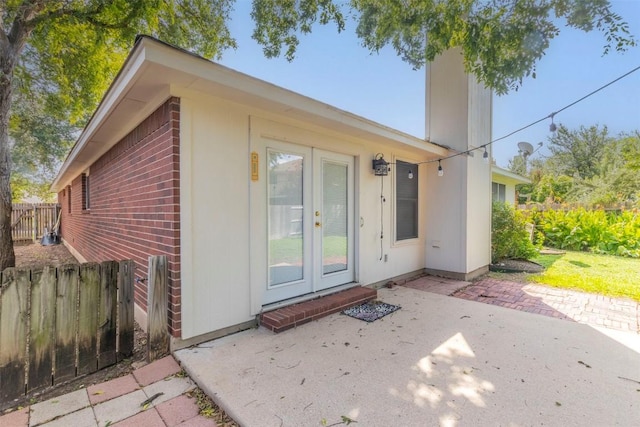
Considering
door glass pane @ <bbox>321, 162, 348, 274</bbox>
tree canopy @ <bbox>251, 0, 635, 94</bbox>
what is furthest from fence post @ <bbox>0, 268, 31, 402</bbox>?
tree canopy @ <bbox>251, 0, 635, 94</bbox>

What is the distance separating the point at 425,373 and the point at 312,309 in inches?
62.7

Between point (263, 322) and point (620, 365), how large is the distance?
351cm

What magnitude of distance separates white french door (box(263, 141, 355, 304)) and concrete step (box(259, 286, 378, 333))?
208mm

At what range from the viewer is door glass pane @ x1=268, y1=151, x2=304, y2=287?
386 centimetres

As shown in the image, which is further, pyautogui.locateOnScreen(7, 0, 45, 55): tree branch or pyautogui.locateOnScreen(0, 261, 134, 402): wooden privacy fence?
pyautogui.locateOnScreen(7, 0, 45, 55): tree branch

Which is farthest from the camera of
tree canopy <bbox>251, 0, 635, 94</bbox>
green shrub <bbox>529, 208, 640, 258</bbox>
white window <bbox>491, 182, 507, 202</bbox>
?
white window <bbox>491, 182, 507, 202</bbox>

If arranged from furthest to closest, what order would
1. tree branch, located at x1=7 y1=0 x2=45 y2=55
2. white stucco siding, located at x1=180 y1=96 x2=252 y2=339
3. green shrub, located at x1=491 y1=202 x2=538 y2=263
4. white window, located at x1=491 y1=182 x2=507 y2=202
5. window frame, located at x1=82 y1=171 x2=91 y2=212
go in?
white window, located at x1=491 y1=182 x2=507 y2=202 → window frame, located at x1=82 y1=171 x2=91 y2=212 → green shrub, located at x1=491 y1=202 x2=538 y2=263 → tree branch, located at x1=7 y1=0 x2=45 y2=55 → white stucco siding, located at x1=180 y1=96 x2=252 y2=339

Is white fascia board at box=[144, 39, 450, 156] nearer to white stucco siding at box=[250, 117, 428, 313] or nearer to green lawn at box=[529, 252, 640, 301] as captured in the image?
white stucco siding at box=[250, 117, 428, 313]

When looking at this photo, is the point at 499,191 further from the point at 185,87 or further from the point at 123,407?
the point at 123,407

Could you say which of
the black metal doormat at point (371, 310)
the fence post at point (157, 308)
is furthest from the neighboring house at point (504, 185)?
the fence post at point (157, 308)

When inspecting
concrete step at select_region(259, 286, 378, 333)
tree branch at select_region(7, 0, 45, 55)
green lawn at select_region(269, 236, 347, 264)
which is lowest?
concrete step at select_region(259, 286, 378, 333)

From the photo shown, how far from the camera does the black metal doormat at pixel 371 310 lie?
13.0ft

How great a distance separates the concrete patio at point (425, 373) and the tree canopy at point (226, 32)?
342 cm

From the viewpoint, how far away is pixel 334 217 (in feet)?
15.3
